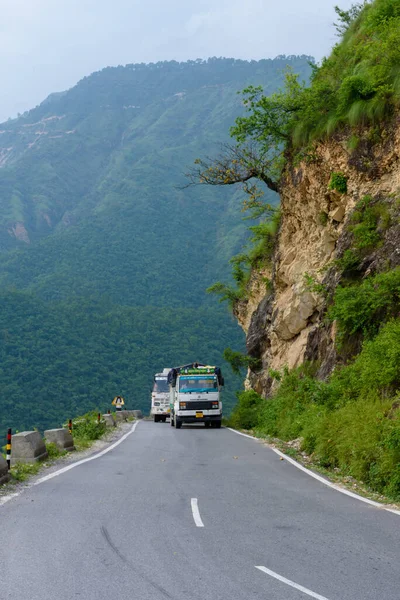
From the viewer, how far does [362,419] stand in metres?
13.8

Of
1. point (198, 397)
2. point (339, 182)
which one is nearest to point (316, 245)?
point (339, 182)

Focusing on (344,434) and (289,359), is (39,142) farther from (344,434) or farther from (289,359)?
(344,434)

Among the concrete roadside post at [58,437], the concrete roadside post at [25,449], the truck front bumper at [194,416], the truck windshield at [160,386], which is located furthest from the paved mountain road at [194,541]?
the truck windshield at [160,386]

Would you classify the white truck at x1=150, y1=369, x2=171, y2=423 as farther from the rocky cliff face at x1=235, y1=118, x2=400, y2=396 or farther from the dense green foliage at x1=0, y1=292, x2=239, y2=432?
the dense green foliage at x1=0, y1=292, x2=239, y2=432

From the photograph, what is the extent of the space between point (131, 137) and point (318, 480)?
179894 millimetres

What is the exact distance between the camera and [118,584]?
5.96 meters

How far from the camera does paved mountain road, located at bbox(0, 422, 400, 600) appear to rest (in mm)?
5891

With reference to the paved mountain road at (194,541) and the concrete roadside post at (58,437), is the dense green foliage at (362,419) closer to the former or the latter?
the paved mountain road at (194,541)

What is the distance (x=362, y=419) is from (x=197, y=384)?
1929cm

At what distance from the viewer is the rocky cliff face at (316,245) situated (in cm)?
2259

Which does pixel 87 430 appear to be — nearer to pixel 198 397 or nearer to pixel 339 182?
pixel 198 397

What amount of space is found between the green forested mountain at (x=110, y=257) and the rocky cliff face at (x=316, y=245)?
554cm

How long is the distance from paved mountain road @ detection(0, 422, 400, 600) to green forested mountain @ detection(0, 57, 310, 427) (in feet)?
72.7

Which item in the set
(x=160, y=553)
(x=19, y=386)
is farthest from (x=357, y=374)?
(x=19, y=386)
